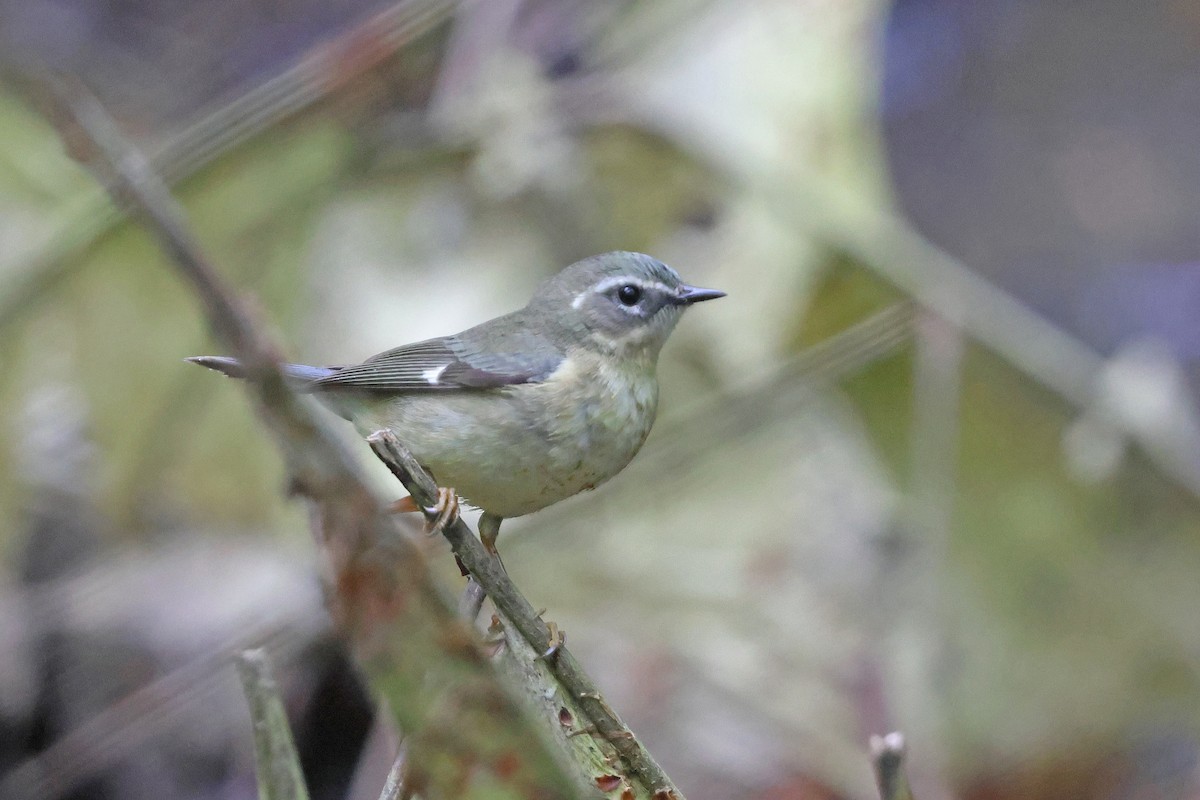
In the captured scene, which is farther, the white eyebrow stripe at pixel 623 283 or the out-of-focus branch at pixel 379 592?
the white eyebrow stripe at pixel 623 283

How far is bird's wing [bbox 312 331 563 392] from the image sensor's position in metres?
1.95

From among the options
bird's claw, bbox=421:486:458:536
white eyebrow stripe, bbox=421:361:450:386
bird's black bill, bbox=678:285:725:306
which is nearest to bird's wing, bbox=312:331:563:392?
white eyebrow stripe, bbox=421:361:450:386

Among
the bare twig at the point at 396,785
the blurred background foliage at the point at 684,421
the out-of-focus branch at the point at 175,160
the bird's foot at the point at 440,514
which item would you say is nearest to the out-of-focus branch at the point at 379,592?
the bird's foot at the point at 440,514

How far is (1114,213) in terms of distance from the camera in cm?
481

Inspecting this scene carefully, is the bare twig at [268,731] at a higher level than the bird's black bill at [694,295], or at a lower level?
lower

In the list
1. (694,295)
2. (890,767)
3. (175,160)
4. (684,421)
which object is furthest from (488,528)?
(175,160)

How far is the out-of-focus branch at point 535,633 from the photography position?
1342 mm

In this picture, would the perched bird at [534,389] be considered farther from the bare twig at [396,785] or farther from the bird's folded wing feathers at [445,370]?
the bare twig at [396,785]

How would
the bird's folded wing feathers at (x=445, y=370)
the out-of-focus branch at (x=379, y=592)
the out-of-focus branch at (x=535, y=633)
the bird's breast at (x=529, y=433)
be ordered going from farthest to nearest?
the bird's folded wing feathers at (x=445, y=370) < the bird's breast at (x=529, y=433) < the out-of-focus branch at (x=535, y=633) < the out-of-focus branch at (x=379, y=592)

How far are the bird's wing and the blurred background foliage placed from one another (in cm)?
142

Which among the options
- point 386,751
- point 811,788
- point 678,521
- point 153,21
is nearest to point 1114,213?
point 678,521

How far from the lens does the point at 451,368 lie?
199 centimetres

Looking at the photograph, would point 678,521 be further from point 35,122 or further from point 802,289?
point 35,122

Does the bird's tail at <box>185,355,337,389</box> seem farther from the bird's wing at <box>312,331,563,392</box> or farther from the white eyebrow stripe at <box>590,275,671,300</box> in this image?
the white eyebrow stripe at <box>590,275,671,300</box>
